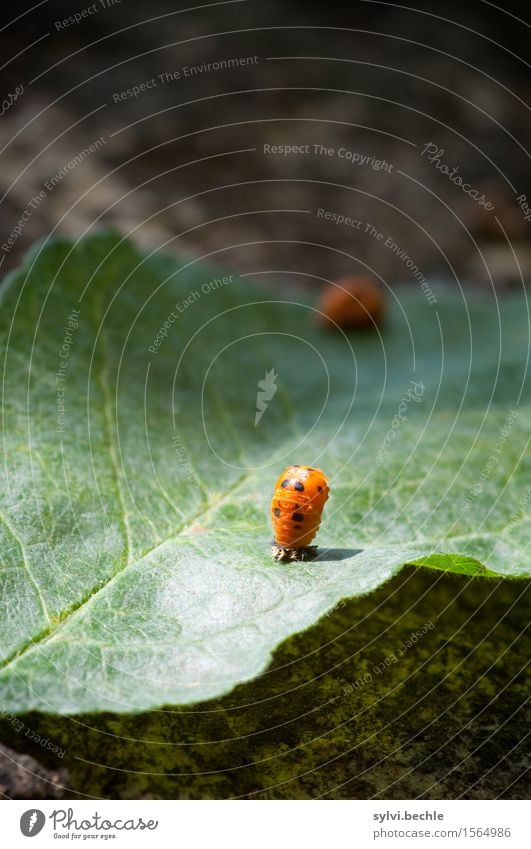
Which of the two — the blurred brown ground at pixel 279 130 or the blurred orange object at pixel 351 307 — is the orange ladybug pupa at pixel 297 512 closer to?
the blurred orange object at pixel 351 307

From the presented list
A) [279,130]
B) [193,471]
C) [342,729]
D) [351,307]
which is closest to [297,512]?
[342,729]

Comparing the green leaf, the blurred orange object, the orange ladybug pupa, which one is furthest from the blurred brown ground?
the orange ladybug pupa

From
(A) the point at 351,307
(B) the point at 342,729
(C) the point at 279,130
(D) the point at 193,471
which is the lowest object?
(B) the point at 342,729

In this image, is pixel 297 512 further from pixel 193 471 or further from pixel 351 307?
pixel 351 307

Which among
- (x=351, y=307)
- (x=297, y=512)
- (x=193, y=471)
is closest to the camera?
(x=297, y=512)

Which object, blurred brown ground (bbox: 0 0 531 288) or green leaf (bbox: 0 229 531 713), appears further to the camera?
blurred brown ground (bbox: 0 0 531 288)

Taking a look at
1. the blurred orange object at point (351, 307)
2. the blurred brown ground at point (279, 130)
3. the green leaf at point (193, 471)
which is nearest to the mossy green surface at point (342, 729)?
the green leaf at point (193, 471)

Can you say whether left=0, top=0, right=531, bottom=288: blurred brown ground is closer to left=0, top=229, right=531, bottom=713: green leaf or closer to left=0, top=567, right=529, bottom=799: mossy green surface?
left=0, top=229, right=531, bottom=713: green leaf
